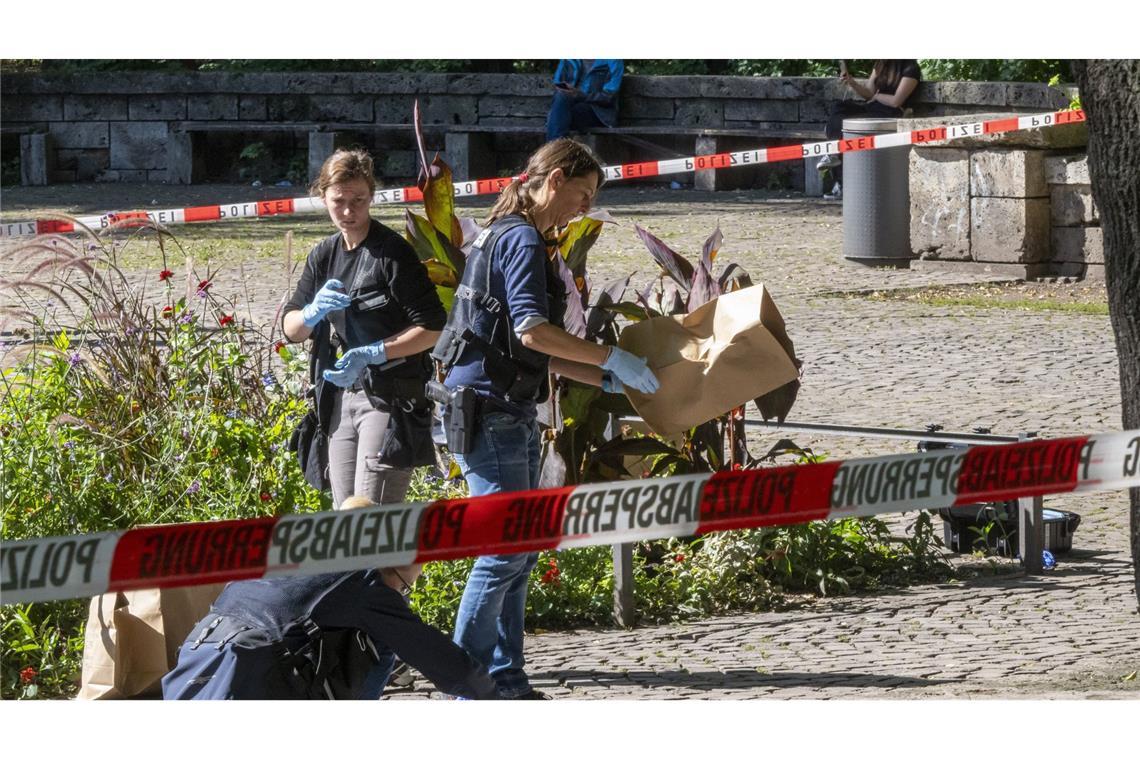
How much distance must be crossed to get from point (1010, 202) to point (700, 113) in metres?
7.36

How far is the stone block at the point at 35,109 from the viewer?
874 inches

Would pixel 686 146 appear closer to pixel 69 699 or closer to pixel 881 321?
pixel 881 321

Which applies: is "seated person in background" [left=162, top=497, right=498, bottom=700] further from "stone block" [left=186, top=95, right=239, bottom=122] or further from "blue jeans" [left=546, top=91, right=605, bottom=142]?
"stone block" [left=186, top=95, right=239, bottom=122]

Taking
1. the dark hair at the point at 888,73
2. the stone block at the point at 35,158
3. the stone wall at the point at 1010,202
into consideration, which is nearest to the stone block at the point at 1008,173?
the stone wall at the point at 1010,202

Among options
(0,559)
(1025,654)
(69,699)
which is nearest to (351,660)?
(0,559)

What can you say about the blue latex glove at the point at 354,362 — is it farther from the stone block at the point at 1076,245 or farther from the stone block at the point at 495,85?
the stone block at the point at 495,85

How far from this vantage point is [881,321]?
467 inches

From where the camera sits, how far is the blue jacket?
19.8m

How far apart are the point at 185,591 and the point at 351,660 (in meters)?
0.99

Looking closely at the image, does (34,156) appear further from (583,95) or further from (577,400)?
(577,400)

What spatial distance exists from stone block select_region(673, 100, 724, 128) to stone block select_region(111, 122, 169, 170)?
259 inches

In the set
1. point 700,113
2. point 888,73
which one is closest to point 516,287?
point 888,73

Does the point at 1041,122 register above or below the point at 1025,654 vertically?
above

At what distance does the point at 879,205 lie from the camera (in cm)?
1416
